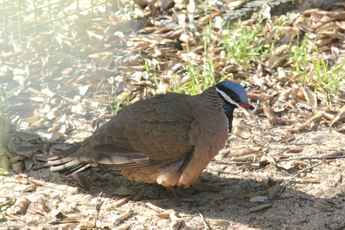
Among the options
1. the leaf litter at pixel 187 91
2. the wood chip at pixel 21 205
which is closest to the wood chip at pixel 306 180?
the leaf litter at pixel 187 91

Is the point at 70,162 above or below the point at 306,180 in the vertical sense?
above

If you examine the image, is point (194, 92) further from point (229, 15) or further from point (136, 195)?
point (229, 15)

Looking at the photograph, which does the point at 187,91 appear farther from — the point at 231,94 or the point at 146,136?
the point at 146,136

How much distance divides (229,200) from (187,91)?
1539 millimetres

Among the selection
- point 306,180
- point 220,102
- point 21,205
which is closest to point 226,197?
point 306,180

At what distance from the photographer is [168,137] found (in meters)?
3.37

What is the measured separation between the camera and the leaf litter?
3410mm

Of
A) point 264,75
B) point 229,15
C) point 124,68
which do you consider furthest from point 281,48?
point 124,68

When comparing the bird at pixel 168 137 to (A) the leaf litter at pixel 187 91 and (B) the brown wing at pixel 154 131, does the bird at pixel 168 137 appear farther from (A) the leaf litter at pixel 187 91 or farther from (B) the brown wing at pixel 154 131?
(A) the leaf litter at pixel 187 91

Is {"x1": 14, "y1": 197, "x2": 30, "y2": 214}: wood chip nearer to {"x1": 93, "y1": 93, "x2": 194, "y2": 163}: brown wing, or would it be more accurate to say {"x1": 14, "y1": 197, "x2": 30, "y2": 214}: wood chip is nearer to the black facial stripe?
{"x1": 93, "y1": 93, "x2": 194, "y2": 163}: brown wing

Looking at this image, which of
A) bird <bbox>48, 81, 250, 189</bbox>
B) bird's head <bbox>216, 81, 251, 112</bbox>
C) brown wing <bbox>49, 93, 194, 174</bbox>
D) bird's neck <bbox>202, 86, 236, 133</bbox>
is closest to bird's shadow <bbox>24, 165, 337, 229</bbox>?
bird <bbox>48, 81, 250, 189</bbox>

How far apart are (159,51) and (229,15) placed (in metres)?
1.30

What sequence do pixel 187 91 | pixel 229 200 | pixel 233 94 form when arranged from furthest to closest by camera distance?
pixel 187 91
pixel 229 200
pixel 233 94

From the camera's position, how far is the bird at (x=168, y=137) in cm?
338
